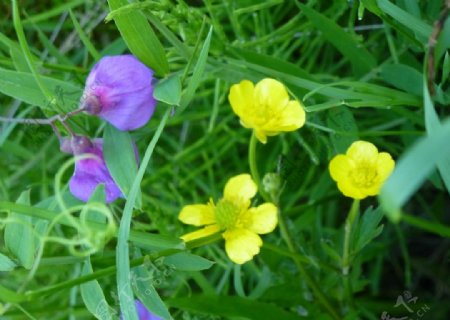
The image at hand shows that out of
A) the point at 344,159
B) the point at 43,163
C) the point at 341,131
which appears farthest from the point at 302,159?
the point at 43,163

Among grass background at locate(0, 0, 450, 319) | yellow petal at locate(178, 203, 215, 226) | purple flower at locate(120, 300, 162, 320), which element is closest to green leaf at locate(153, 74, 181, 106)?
grass background at locate(0, 0, 450, 319)

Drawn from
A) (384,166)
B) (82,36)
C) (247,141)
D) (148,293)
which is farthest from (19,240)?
(247,141)

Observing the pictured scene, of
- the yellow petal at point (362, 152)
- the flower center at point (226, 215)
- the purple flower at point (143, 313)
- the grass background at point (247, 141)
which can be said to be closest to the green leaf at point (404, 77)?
the grass background at point (247, 141)

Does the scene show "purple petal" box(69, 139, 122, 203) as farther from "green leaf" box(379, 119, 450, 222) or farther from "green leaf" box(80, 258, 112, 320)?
"green leaf" box(379, 119, 450, 222)

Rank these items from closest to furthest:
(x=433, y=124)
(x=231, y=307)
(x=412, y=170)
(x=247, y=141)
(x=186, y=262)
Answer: (x=412, y=170) < (x=433, y=124) < (x=186, y=262) < (x=231, y=307) < (x=247, y=141)

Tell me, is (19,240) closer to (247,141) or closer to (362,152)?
(362,152)
